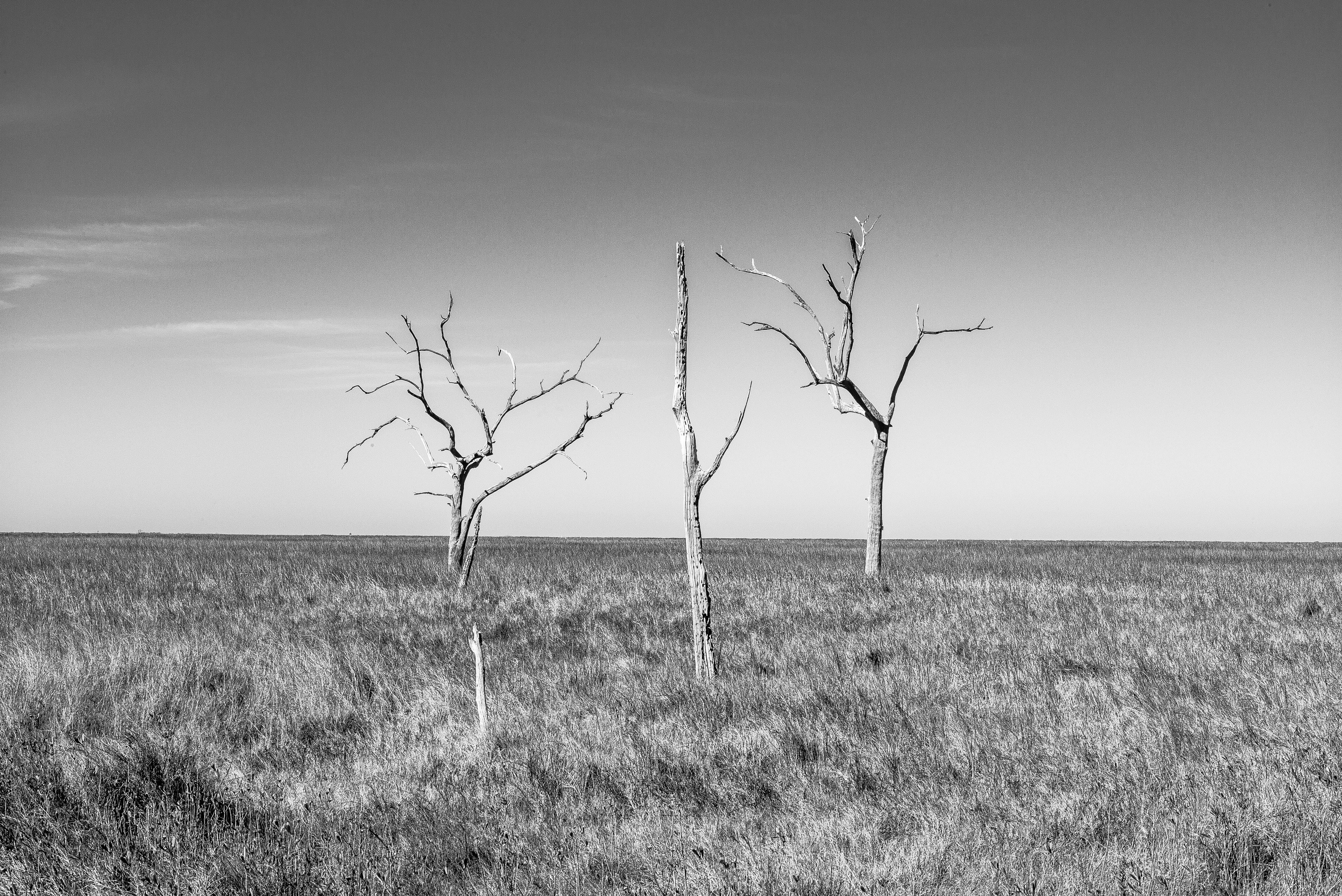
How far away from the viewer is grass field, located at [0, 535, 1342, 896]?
15.0 ft

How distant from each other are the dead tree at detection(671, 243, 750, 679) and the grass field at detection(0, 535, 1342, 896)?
1.82 feet

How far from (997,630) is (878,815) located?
326 inches

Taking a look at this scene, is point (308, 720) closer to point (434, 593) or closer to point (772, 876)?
point (772, 876)

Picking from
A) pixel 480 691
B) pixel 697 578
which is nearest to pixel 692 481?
pixel 697 578

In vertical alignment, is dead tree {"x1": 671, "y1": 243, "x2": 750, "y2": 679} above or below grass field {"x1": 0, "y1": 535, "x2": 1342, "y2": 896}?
above

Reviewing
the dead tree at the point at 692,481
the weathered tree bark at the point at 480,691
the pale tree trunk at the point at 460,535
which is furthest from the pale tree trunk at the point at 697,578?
the pale tree trunk at the point at 460,535

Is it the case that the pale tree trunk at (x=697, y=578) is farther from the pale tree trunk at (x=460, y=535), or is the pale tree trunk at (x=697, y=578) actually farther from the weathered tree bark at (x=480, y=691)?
the pale tree trunk at (x=460, y=535)

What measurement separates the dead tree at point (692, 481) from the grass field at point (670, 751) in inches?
21.9

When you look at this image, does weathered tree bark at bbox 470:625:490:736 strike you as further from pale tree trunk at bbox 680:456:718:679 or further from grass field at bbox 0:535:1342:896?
pale tree trunk at bbox 680:456:718:679

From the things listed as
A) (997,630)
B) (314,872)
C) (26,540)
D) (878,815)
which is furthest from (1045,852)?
(26,540)

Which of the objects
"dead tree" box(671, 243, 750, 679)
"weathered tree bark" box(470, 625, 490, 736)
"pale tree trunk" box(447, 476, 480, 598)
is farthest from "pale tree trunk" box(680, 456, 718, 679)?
"pale tree trunk" box(447, 476, 480, 598)

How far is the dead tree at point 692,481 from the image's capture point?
385 inches

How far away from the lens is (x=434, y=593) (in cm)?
1778

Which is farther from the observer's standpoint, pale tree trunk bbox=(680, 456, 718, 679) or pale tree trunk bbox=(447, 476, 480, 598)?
pale tree trunk bbox=(447, 476, 480, 598)
